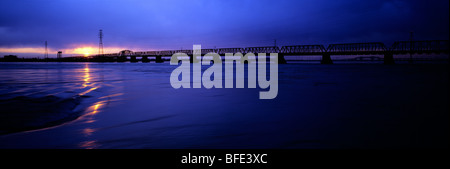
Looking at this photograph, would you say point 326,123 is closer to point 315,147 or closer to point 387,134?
point 387,134

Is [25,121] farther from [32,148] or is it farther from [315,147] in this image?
[315,147]

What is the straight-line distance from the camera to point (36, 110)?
5.22 m

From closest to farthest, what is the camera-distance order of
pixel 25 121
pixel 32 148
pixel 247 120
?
1. pixel 32 148
2. pixel 25 121
3. pixel 247 120

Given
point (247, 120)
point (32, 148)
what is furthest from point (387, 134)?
point (32, 148)

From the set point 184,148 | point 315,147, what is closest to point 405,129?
point 315,147

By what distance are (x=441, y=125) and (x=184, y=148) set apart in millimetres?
4239

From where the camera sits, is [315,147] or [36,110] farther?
[36,110]
